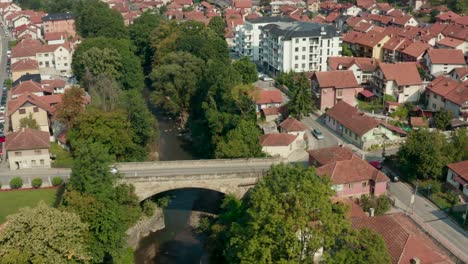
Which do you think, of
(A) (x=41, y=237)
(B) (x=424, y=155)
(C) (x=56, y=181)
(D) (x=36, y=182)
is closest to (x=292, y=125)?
(B) (x=424, y=155)

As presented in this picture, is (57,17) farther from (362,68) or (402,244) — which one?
(402,244)

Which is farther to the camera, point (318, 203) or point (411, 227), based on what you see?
point (411, 227)

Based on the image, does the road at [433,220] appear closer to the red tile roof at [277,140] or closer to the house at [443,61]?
the red tile roof at [277,140]

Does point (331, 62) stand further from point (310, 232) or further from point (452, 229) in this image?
point (310, 232)

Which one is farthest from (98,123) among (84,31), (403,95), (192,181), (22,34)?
(22,34)

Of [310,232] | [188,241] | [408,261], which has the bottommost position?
[188,241]

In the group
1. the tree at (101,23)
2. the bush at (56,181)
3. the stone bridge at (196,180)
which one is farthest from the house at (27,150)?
the tree at (101,23)
